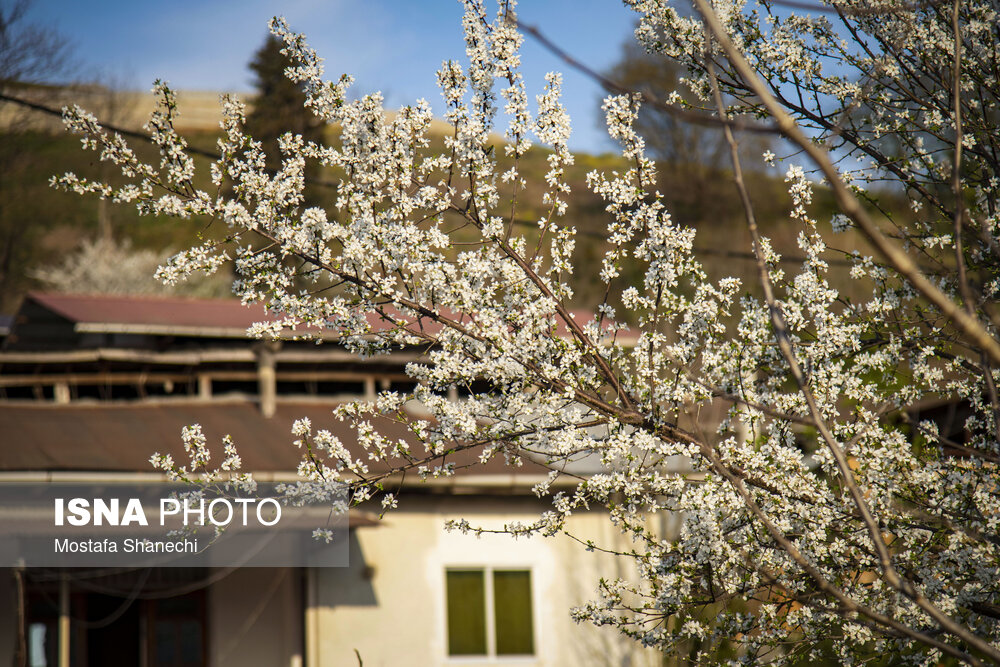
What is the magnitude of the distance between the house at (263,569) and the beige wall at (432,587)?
0.02 m

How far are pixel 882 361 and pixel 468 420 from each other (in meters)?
2.24

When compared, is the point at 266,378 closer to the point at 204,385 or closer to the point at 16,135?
the point at 204,385

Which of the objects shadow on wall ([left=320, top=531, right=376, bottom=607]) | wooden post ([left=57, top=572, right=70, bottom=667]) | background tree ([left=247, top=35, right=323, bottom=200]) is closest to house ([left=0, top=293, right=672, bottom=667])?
shadow on wall ([left=320, top=531, right=376, bottom=607])

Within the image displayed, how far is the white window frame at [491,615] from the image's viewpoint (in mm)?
11234

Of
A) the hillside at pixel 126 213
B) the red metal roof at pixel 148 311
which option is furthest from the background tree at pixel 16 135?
the red metal roof at pixel 148 311

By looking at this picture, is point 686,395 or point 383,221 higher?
point 383,221

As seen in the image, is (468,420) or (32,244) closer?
(468,420)

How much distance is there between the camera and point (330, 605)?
35.6ft

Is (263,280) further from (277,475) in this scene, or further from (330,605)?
(330,605)

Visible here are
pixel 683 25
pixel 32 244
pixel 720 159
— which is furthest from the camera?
pixel 720 159

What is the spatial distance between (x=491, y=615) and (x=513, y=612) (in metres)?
0.30

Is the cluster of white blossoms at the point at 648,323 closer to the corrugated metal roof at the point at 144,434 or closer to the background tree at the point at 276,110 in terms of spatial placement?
the corrugated metal roof at the point at 144,434

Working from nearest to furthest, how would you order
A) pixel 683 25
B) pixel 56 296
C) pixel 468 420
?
pixel 468 420, pixel 683 25, pixel 56 296

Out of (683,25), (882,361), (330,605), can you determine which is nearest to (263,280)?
(683,25)
